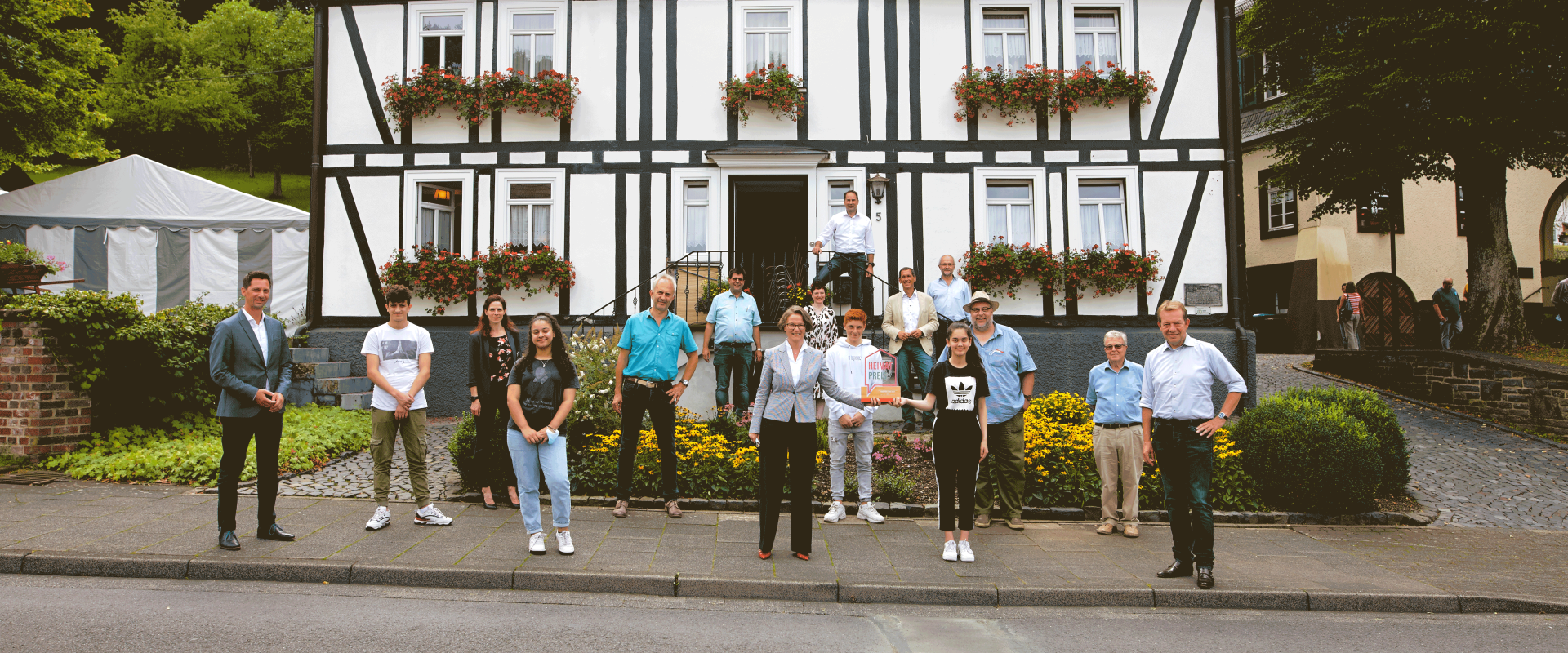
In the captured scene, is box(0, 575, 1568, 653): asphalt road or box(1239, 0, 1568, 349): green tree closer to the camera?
box(0, 575, 1568, 653): asphalt road

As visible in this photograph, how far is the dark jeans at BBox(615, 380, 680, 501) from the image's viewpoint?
682 centimetres

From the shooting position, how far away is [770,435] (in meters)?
5.78

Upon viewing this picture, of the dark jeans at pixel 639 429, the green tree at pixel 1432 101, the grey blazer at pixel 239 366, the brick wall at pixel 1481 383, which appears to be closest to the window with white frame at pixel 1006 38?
the green tree at pixel 1432 101

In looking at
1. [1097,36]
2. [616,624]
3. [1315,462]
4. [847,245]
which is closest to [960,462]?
[616,624]

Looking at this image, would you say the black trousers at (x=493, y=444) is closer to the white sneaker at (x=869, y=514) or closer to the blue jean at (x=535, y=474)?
the blue jean at (x=535, y=474)

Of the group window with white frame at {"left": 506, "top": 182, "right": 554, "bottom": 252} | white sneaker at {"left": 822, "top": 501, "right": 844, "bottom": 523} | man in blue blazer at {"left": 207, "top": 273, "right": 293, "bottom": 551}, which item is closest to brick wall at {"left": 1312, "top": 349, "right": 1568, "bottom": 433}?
white sneaker at {"left": 822, "top": 501, "right": 844, "bottom": 523}

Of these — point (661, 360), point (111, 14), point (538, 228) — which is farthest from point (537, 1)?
point (111, 14)

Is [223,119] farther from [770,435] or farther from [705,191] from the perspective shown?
[770,435]

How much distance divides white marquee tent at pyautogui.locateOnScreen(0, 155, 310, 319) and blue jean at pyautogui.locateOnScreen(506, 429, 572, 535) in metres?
11.6

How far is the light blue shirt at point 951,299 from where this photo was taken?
10.3m

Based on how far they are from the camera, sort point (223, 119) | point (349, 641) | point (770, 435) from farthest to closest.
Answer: point (223, 119) → point (770, 435) → point (349, 641)

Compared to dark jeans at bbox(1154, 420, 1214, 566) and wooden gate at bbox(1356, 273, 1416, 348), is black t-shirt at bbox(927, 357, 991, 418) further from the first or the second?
wooden gate at bbox(1356, 273, 1416, 348)

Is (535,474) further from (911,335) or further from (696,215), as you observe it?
(696,215)

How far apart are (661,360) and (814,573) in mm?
2372
